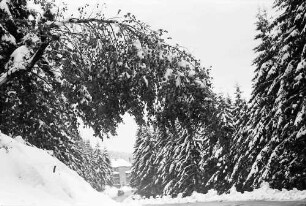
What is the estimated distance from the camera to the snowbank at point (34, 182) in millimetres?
8469

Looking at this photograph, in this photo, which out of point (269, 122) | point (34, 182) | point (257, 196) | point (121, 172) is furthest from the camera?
point (121, 172)

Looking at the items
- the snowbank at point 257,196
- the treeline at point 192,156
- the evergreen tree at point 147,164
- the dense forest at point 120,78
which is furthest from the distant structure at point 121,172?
the dense forest at point 120,78

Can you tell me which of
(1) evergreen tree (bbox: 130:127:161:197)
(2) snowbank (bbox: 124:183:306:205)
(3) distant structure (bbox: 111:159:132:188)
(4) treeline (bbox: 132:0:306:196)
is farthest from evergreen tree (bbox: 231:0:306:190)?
(3) distant structure (bbox: 111:159:132:188)

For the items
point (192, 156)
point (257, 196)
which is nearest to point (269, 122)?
point (257, 196)

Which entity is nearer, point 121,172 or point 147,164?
point 147,164

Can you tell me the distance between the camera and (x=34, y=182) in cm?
981

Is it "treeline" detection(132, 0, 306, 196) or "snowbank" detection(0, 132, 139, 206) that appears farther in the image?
"treeline" detection(132, 0, 306, 196)

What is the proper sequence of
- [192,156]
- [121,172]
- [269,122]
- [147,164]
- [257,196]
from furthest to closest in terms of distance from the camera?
[121,172], [147,164], [192,156], [257,196], [269,122]

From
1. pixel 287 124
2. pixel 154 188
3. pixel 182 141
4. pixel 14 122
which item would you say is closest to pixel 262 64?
pixel 287 124

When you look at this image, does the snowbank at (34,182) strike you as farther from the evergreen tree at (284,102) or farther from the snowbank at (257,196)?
the snowbank at (257,196)

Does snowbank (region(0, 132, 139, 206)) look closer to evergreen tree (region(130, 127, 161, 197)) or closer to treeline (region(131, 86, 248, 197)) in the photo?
treeline (region(131, 86, 248, 197))

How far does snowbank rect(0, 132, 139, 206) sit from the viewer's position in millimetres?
8469

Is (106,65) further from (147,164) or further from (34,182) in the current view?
(147,164)

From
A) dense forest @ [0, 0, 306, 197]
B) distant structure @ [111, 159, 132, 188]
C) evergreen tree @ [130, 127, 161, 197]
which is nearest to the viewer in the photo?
dense forest @ [0, 0, 306, 197]
